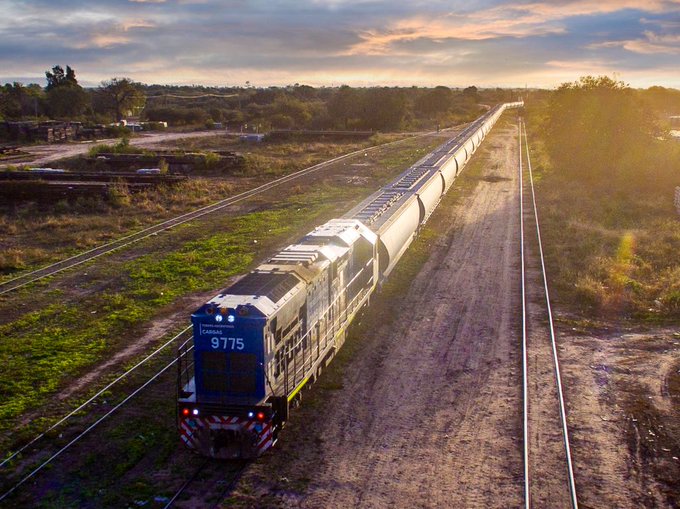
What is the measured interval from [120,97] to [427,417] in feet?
435


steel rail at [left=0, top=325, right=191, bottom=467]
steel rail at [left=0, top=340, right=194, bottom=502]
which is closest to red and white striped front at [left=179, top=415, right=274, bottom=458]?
steel rail at [left=0, top=340, right=194, bottom=502]

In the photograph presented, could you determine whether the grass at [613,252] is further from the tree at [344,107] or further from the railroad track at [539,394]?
the tree at [344,107]

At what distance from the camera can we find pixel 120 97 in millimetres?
132625

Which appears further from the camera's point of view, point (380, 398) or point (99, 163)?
point (99, 163)

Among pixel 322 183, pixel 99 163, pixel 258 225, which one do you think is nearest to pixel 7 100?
pixel 99 163

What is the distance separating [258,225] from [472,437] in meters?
25.9

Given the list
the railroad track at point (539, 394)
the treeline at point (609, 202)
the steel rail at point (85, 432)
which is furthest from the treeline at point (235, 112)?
the steel rail at point (85, 432)

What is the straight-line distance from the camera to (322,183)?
53.7m

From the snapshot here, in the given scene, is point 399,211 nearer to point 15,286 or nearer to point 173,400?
point 173,400

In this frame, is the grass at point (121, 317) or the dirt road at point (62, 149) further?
the dirt road at point (62, 149)

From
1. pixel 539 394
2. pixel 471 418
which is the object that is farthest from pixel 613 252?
pixel 471 418

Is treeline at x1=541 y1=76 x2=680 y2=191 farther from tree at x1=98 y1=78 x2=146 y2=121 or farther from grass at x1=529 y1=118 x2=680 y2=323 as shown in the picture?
tree at x1=98 y1=78 x2=146 y2=121

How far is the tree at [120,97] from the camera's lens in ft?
436

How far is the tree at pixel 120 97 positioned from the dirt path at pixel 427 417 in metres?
122
